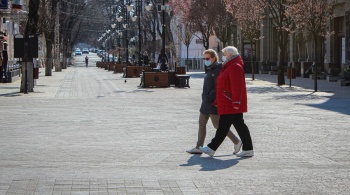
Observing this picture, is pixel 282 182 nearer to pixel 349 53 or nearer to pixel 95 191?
pixel 95 191

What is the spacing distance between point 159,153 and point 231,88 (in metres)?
1.60

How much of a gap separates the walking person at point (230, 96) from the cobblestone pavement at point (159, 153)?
A: 256mm

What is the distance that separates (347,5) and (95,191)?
3625 centimetres

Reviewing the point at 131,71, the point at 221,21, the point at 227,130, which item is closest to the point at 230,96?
the point at 227,130

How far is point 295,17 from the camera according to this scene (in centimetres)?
3556

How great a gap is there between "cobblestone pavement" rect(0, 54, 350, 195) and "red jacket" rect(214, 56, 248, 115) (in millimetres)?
768

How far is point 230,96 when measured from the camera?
1202 cm

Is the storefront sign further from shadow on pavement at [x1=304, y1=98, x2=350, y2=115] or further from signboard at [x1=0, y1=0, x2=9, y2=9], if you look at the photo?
shadow on pavement at [x1=304, y1=98, x2=350, y2=115]

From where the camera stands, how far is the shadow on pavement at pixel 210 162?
11.0 meters

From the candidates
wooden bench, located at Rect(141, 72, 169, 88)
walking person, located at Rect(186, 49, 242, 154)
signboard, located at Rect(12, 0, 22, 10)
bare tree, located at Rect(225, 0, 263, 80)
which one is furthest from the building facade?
walking person, located at Rect(186, 49, 242, 154)

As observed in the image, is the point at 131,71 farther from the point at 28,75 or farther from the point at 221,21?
the point at 28,75

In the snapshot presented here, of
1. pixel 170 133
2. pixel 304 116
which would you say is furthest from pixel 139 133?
pixel 304 116

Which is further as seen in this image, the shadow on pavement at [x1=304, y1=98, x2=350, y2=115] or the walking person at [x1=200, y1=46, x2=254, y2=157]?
the shadow on pavement at [x1=304, y1=98, x2=350, y2=115]

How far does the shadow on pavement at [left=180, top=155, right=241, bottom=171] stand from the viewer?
1102cm
